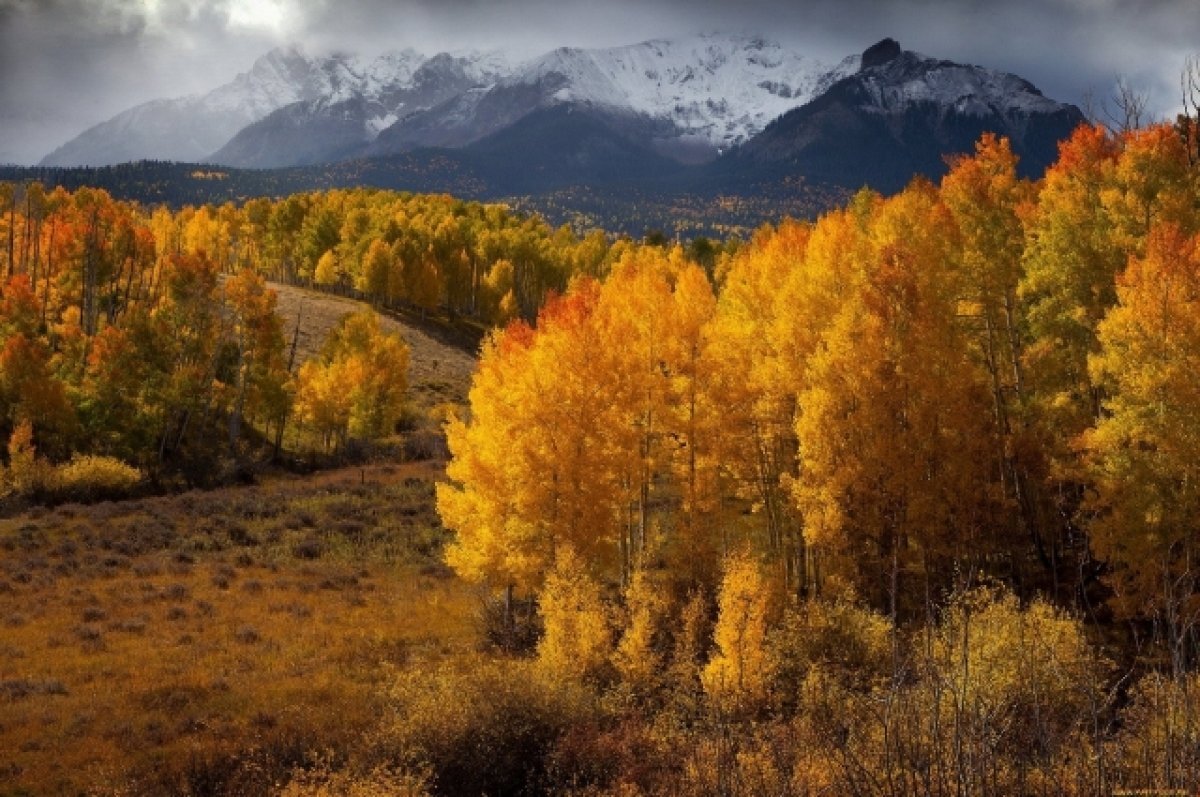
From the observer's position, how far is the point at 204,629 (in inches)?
975

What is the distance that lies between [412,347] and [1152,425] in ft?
219

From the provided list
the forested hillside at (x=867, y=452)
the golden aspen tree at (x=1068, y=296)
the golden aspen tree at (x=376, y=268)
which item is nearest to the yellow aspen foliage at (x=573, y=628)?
the forested hillside at (x=867, y=452)

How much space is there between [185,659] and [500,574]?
9.02m

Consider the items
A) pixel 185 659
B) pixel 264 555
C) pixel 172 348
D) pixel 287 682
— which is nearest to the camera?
pixel 287 682

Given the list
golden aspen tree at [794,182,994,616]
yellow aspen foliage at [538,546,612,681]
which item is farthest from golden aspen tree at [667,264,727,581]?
yellow aspen foliage at [538,546,612,681]

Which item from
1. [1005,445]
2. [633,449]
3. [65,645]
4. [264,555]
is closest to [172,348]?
[264,555]

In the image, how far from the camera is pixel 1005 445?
24719mm

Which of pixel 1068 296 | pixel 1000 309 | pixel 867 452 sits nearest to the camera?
pixel 867 452

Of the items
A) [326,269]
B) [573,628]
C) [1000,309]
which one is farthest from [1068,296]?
[326,269]

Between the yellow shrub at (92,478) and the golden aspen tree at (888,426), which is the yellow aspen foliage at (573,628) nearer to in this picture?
the golden aspen tree at (888,426)

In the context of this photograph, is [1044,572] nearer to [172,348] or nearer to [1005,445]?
[1005,445]

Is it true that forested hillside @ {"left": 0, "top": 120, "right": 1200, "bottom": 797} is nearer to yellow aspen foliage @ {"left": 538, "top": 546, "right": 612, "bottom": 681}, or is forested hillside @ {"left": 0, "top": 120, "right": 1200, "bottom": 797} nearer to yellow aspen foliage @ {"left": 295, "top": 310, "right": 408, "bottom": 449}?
yellow aspen foliage @ {"left": 538, "top": 546, "right": 612, "bottom": 681}

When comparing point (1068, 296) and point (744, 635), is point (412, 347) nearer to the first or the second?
point (1068, 296)

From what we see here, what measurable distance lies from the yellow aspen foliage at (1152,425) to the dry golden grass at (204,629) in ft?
60.6
